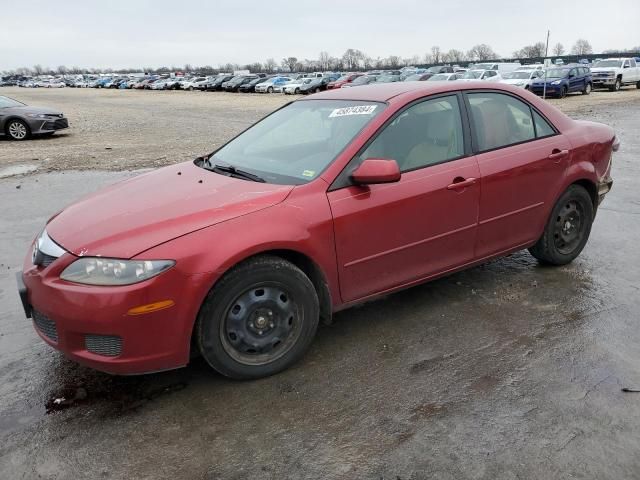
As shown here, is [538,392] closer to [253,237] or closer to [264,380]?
[264,380]

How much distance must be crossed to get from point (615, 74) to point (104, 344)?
33.5 meters

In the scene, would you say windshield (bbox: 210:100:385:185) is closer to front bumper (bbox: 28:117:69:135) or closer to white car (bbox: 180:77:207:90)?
front bumper (bbox: 28:117:69:135)

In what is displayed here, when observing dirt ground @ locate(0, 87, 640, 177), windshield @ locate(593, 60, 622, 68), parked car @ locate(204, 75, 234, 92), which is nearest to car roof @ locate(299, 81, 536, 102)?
dirt ground @ locate(0, 87, 640, 177)

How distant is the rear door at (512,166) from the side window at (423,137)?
175 millimetres

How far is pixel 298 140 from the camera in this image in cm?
386

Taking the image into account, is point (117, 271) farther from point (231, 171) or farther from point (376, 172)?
point (376, 172)

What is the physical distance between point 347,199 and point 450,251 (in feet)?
3.32

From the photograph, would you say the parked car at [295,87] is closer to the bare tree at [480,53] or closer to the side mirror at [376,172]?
the side mirror at [376,172]

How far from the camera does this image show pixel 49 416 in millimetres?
2873

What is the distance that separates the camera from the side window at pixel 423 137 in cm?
351

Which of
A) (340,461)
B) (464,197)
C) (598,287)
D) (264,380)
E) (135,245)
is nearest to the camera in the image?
(340,461)

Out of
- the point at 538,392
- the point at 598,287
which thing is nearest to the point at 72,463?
the point at 538,392

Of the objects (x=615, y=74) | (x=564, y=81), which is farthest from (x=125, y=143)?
(x=615, y=74)

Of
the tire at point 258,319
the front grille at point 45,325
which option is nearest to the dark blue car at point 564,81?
the tire at point 258,319
